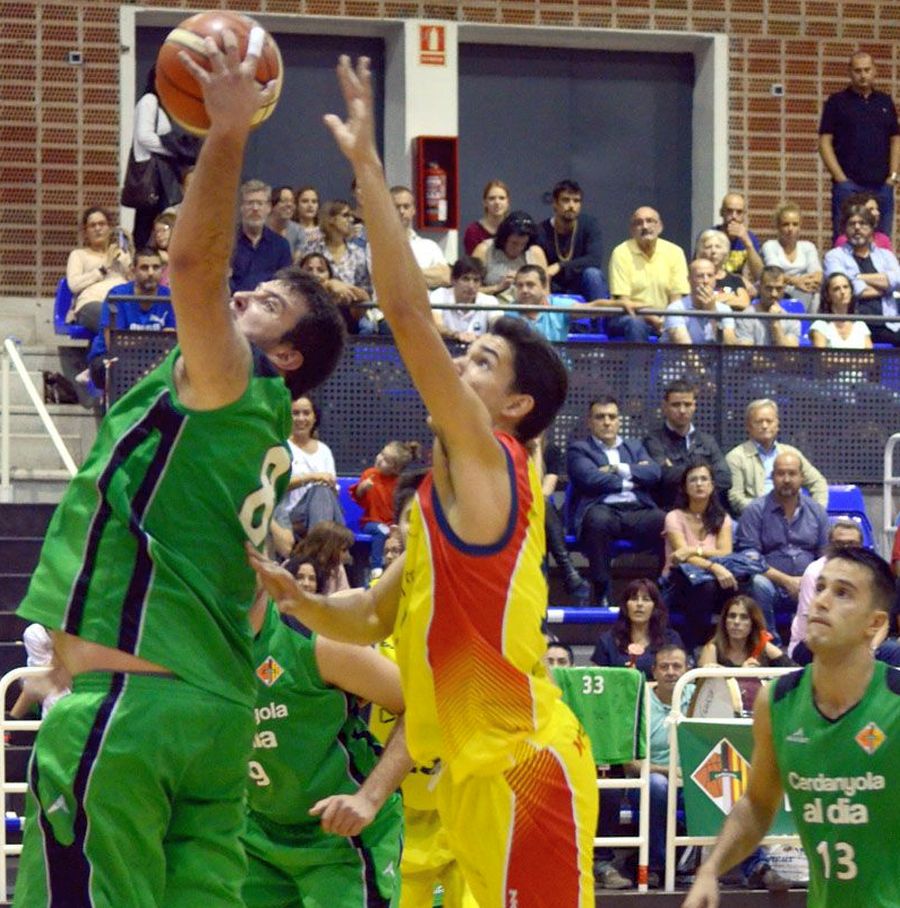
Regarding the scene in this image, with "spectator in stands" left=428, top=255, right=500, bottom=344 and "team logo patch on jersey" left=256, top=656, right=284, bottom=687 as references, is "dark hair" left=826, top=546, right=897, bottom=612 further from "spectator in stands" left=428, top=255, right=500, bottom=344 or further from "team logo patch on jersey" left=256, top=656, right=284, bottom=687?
"spectator in stands" left=428, top=255, right=500, bottom=344

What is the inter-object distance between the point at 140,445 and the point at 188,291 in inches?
13.7

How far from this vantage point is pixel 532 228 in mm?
14273

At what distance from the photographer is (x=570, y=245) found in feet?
48.2

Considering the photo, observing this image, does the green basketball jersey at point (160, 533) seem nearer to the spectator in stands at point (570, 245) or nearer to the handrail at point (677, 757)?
the handrail at point (677, 757)

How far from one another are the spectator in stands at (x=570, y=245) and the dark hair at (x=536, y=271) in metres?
0.80

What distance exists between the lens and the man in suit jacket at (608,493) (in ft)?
41.1

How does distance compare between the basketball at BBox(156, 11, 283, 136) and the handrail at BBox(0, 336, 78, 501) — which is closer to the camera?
the basketball at BBox(156, 11, 283, 136)

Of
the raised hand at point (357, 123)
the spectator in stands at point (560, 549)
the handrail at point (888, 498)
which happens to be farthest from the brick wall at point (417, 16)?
the raised hand at point (357, 123)

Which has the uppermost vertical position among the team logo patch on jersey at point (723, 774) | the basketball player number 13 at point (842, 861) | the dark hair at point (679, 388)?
the dark hair at point (679, 388)

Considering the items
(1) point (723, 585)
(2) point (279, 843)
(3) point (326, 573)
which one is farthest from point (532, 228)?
(2) point (279, 843)

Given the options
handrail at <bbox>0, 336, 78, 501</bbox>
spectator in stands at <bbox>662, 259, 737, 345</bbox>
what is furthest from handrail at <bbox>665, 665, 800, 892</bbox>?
spectator in stands at <bbox>662, 259, 737, 345</bbox>

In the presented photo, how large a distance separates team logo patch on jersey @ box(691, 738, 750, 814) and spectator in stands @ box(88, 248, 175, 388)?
4.69m

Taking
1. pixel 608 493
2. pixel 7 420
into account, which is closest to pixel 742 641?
pixel 608 493

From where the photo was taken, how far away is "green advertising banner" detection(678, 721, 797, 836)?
967 cm
